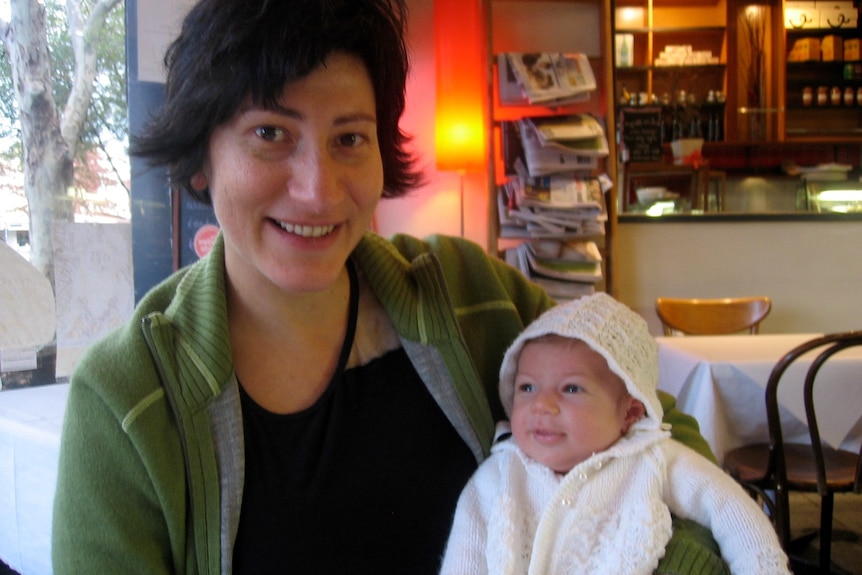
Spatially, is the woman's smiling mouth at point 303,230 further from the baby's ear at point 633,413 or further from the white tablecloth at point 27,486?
the white tablecloth at point 27,486

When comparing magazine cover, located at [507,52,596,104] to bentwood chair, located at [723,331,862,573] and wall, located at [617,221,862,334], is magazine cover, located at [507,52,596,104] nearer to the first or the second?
wall, located at [617,221,862,334]

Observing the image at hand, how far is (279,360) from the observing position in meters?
1.07

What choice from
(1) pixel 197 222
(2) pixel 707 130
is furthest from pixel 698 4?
(1) pixel 197 222

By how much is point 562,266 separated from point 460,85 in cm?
125

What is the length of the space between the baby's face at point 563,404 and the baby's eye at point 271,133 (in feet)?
1.77

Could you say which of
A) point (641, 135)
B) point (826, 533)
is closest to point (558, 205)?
point (641, 135)

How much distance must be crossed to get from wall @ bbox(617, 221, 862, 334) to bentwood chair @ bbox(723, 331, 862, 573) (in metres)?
1.93

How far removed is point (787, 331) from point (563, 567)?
3681 millimetres

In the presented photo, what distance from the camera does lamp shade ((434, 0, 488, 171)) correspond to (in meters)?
3.91

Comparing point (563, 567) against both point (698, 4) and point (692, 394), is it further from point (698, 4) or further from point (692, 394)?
point (698, 4)

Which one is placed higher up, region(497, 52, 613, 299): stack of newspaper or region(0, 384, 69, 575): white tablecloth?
region(497, 52, 613, 299): stack of newspaper

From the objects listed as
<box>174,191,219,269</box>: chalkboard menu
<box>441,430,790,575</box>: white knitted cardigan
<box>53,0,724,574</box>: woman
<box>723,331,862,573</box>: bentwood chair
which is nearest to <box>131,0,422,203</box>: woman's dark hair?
<box>53,0,724,574</box>: woman

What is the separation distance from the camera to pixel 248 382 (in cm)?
105

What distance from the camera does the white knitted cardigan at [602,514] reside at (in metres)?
1.00
